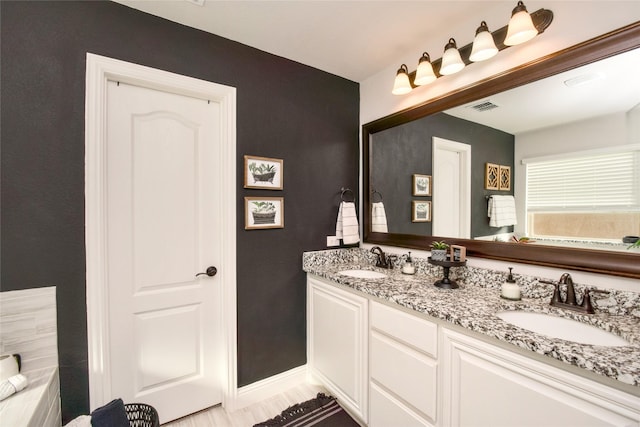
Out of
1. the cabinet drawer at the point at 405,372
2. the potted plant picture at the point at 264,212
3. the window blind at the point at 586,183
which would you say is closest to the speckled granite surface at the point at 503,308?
the cabinet drawer at the point at 405,372

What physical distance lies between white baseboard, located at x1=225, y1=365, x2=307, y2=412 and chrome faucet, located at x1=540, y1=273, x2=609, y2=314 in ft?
5.71

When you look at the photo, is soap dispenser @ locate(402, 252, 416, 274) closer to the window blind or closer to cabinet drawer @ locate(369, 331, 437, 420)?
cabinet drawer @ locate(369, 331, 437, 420)

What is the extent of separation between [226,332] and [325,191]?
1.26 m

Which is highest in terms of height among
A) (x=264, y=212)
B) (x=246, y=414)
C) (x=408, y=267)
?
(x=264, y=212)

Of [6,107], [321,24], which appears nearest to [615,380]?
[321,24]

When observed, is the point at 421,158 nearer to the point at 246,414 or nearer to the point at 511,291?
the point at 511,291

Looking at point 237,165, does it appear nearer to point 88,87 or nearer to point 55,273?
point 88,87

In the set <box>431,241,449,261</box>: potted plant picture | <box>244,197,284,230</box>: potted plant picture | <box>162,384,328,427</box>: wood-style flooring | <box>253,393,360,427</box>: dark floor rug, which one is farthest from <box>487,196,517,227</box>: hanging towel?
<box>162,384,328,427</box>: wood-style flooring

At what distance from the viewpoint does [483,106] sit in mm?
1663

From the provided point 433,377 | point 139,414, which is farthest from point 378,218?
point 139,414

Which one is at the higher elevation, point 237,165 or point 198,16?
point 198,16

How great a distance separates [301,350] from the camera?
2.23 metres

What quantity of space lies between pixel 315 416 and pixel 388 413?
0.59m

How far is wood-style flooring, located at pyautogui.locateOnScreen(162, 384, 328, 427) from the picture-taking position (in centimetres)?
180
